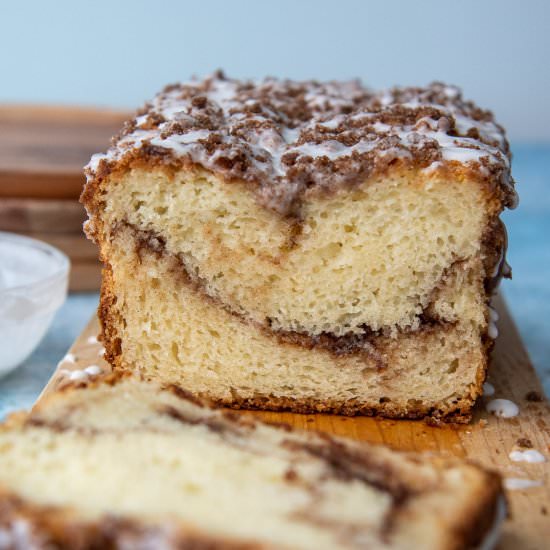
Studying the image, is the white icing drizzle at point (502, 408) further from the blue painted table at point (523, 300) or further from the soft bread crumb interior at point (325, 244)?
the blue painted table at point (523, 300)

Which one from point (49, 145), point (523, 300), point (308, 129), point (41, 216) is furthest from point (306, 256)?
point (49, 145)

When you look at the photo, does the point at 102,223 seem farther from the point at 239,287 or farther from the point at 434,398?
the point at 434,398

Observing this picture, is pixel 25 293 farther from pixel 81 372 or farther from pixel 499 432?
pixel 499 432

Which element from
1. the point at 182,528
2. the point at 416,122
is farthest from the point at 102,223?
the point at 182,528

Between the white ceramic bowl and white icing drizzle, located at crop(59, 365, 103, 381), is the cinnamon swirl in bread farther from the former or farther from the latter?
the white ceramic bowl

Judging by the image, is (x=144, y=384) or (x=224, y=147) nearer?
(x=144, y=384)

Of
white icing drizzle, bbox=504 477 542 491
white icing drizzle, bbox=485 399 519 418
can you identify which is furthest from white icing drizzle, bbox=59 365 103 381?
white icing drizzle, bbox=504 477 542 491

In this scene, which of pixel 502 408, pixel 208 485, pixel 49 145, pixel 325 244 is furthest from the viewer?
pixel 49 145
